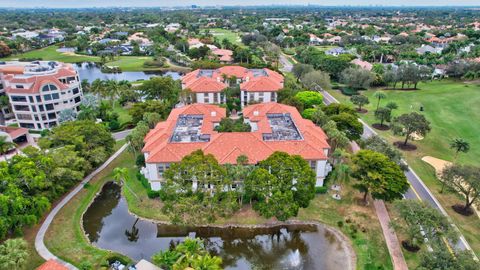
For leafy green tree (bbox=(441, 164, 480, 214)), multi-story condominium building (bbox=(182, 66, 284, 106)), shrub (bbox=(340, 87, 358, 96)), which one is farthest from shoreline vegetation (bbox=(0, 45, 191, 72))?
leafy green tree (bbox=(441, 164, 480, 214))

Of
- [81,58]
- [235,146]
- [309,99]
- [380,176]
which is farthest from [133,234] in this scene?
[81,58]

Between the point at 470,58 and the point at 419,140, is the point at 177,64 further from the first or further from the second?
the point at 470,58

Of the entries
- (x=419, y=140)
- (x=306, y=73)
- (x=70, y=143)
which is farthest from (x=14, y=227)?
(x=306, y=73)

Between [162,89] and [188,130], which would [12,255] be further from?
[162,89]

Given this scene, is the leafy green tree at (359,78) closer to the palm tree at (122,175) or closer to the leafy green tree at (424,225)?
the leafy green tree at (424,225)

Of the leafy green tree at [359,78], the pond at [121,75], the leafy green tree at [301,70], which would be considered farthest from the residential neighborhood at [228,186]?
the pond at [121,75]

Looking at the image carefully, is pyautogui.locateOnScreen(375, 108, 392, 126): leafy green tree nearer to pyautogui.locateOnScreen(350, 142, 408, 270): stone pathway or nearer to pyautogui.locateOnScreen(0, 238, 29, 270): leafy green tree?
pyautogui.locateOnScreen(350, 142, 408, 270): stone pathway
